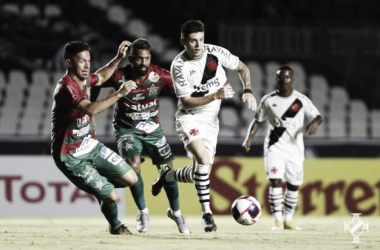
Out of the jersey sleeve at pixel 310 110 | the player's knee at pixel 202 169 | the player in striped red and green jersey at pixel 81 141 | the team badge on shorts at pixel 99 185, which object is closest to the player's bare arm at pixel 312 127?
the jersey sleeve at pixel 310 110

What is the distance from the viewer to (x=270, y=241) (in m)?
8.78

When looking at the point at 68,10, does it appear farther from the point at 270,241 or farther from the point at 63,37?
the point at 270,241

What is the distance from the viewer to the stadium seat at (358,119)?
58.0ft

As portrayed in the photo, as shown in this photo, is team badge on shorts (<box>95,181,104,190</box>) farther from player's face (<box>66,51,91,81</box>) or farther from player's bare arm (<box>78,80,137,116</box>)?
player's face (<box>66,51,91,81</box>)

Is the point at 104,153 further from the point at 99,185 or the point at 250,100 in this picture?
the point at 250,100

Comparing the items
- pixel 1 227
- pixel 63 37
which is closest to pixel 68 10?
pixel 63 37

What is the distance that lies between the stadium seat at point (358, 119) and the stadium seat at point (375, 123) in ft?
0.41

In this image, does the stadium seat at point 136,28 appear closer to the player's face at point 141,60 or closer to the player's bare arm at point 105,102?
the player's face at point 141,60

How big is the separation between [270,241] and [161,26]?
13.0 metres

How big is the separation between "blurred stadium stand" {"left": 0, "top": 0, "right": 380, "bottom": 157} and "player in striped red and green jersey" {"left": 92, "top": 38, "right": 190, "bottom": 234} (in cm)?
625

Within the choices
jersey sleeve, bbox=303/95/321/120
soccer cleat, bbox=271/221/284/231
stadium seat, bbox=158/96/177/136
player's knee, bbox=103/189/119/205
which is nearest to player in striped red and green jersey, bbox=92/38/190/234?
player's knee, bbox=103/189/119/205

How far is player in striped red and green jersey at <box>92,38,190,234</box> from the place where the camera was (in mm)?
10352

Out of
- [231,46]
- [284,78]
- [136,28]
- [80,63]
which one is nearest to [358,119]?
[231,46]

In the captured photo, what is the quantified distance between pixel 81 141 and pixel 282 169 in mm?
3428
